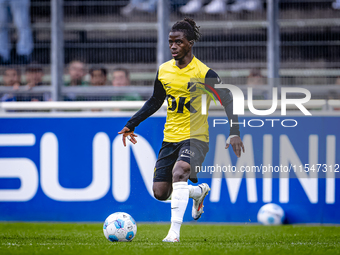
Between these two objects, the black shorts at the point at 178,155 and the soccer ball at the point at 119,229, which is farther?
the black shorts at the point at 178,155

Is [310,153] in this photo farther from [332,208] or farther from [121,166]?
[121,166]

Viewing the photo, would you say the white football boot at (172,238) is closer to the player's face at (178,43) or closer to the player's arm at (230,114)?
the player's arm at (230,114)

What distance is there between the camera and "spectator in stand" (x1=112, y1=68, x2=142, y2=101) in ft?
24.2

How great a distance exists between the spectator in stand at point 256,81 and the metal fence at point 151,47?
0.01 meters

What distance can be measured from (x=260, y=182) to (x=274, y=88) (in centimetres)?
127

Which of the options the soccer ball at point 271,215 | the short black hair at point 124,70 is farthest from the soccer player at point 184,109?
the short black hair at point 124,70

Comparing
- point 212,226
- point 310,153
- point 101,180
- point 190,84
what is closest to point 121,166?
point 101,180

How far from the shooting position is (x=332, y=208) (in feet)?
22.1

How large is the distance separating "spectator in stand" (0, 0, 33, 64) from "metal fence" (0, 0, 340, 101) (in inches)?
2.1

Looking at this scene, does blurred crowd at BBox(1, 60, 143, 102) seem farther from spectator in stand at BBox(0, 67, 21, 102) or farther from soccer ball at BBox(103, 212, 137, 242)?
soccer ball at BBox(103, 212, 137, 242)

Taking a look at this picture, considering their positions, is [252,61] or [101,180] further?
[252,61]

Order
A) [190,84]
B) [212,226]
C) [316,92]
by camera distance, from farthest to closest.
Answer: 1. [316,92]
2. [212,226]
3. [190,84]

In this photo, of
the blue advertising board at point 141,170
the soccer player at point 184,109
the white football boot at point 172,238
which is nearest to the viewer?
the white football boot at point 172,238

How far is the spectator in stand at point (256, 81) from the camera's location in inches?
281
